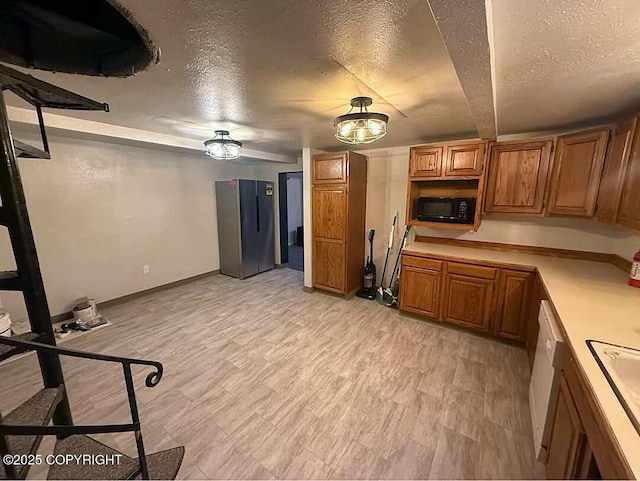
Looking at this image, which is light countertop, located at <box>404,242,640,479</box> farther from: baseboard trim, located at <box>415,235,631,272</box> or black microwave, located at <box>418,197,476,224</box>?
black microwave, located at <box>418,197,476,224</box>

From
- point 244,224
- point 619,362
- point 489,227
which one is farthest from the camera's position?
point 244,224

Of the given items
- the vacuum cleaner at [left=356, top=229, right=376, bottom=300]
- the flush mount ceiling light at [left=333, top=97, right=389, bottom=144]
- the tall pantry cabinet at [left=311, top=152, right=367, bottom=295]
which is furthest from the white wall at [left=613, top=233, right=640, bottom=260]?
the tall pantry cabinet at [left=311, top=152, right=367, bottom=295]

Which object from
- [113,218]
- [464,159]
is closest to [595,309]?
[464,159]

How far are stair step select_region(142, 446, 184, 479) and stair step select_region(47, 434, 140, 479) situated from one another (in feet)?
0.72

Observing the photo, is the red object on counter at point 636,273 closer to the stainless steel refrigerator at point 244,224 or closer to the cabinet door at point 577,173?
the cabinet door at point 577,173

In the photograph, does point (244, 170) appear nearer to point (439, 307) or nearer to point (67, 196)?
point (67, 196)

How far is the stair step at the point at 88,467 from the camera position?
1.24 meters

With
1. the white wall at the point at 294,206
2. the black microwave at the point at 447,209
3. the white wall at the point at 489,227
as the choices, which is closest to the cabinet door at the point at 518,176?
the black microwave at the point at 447,209

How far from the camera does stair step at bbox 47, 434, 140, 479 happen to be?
4.05 ft

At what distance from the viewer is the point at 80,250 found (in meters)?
3.39

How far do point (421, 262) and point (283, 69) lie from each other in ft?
8.10

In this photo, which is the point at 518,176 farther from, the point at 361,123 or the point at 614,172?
the point at 361,123

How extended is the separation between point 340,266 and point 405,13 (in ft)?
10.2

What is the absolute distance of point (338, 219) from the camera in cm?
372
